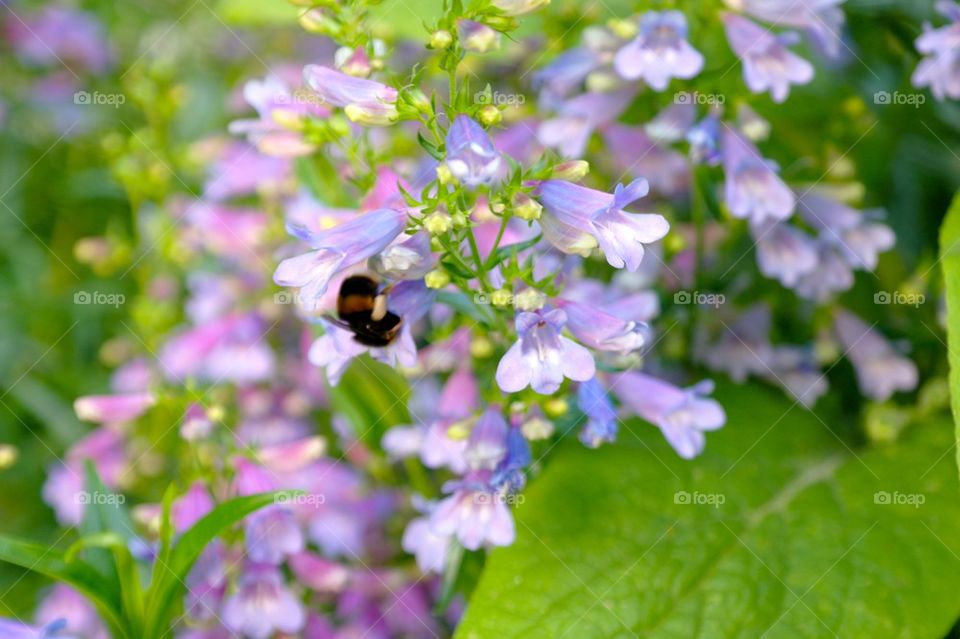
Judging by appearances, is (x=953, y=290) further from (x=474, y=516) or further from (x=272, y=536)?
(x=272, y=536)

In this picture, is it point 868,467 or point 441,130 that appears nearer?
point 441,130

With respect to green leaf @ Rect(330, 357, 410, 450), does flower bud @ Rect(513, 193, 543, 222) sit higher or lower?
higher

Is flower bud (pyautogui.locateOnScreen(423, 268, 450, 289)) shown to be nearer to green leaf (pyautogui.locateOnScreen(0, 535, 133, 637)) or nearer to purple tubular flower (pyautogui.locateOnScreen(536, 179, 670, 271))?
purple tubular flower (pyautogui.locateOnScreen(536, 179, 670, 271))

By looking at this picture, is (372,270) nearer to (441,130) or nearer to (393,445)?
(441,130)

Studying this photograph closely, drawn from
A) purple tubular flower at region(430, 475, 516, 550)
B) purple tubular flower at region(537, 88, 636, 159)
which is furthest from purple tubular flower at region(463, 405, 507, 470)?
purple tubular flower at region(537, 88, 636, 159)

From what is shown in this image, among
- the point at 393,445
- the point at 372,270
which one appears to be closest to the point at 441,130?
the point at 372,270

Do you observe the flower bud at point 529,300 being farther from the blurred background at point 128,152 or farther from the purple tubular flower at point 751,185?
the blurred background at point 128,152

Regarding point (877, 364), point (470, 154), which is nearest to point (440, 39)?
point (470, 154)
